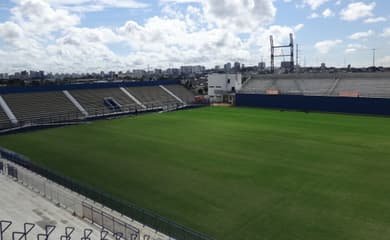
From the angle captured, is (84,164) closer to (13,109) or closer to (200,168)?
(200,168)

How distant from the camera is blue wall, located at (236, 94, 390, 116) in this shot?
4384 centimetres

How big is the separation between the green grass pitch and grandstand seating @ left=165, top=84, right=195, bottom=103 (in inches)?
989

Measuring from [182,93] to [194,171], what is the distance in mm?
44924

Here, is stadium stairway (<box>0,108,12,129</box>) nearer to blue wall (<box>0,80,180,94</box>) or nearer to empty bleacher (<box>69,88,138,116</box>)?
blue wall (<box>0,80,180,94</box>)

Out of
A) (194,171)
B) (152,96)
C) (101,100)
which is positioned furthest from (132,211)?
(152,96)

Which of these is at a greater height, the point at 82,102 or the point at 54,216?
the point at 82,102

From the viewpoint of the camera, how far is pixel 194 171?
2078 cm

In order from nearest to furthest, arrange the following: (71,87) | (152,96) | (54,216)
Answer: (54,216) < (71,87) < (152,96)

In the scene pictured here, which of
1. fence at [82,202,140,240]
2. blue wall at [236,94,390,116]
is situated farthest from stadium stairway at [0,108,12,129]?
blue wall at [236,94,390,116]

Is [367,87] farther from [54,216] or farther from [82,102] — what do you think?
[54,216]

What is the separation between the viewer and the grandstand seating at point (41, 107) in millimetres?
41281

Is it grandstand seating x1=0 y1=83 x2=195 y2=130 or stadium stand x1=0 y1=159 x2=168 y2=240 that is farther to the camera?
grandstand seating x1=0 y1=83 x2=195 y2=130

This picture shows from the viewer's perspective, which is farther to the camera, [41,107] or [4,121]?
[41,107]

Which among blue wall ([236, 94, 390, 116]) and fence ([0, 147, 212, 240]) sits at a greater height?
blue wall ([236, 94, 390, 116])
